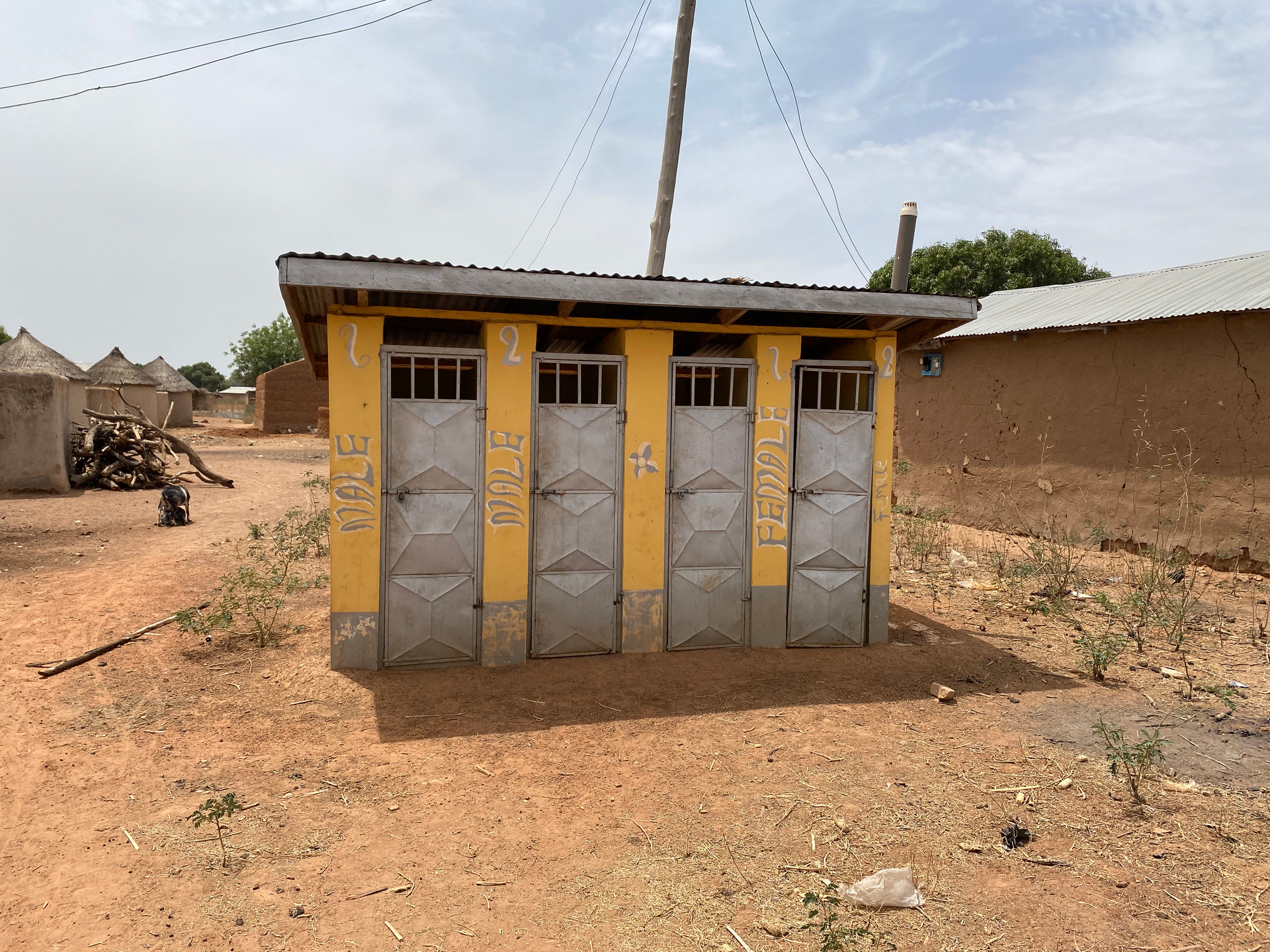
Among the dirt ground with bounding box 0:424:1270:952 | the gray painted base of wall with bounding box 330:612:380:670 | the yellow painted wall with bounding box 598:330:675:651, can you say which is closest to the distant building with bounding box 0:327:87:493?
the dirt ground with bounding box 0:424:1270:952

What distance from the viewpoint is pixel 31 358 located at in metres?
26.6

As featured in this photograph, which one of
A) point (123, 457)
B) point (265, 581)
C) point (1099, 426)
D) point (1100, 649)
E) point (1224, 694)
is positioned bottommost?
point (1224, 694)

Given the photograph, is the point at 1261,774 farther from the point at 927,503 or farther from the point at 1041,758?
the point at 927,503

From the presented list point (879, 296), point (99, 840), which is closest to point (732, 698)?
point (879, 296)

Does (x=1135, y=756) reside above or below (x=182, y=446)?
below

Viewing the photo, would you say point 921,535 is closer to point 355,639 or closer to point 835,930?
point 355,639

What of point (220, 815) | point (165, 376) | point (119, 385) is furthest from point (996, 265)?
point (165, 376)

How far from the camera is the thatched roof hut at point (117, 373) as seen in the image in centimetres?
2919

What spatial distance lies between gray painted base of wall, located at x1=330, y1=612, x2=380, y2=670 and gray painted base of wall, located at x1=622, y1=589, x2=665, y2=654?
184 cm

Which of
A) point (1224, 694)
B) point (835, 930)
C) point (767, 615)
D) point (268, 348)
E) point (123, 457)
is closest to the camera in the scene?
point (835, 930)

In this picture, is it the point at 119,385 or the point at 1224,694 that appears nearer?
the point at 1224,694

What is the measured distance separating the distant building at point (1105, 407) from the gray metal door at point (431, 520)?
8520mm

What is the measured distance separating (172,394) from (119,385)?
6260 millimetres

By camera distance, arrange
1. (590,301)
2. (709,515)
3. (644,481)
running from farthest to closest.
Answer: (709,515)
(644,481)
(590,301)
